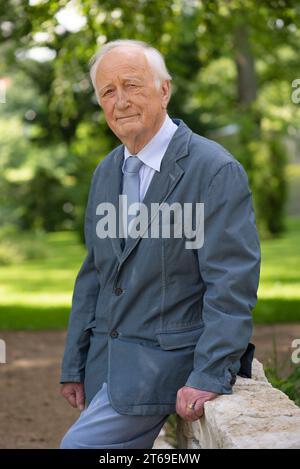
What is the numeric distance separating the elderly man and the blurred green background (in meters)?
4.18

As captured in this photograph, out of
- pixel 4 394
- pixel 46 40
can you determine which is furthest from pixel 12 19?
pixel 4 394

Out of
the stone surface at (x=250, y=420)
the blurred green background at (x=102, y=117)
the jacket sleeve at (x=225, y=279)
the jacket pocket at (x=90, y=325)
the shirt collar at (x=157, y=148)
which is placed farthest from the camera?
the blurred green background at (x=102, y=117)

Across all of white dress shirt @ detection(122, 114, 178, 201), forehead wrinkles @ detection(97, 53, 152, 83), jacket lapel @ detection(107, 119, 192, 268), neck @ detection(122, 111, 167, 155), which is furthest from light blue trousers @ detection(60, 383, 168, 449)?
forehead wrinkles @ detection(97, 53, 152, 83)

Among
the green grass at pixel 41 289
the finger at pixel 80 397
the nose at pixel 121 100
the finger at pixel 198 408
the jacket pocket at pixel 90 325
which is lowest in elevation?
the green grass at pixel 41 289

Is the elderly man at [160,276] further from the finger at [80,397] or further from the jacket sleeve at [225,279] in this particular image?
the finger at [80,397]

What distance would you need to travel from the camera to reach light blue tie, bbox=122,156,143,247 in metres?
2.94

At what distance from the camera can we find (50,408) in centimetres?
629

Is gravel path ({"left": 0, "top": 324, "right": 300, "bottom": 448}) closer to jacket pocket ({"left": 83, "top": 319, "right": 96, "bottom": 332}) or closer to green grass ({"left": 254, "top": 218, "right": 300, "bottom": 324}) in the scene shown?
green grass ({"left": 254, "top": 218, "right": 300, "bottom": 324})

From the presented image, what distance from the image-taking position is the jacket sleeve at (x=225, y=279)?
8.74 ft

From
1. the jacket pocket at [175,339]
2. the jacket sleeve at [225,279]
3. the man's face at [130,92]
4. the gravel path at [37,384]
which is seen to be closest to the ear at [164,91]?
the man's face at [130,92]

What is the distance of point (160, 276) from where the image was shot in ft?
9.25

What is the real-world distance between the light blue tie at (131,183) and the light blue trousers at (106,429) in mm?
618

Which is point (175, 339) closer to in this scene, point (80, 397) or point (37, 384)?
point (80, 397)

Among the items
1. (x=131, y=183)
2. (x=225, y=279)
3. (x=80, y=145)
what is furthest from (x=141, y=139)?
(x=80, y=145)
